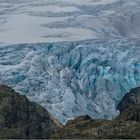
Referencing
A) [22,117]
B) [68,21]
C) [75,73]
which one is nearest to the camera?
[22,117]

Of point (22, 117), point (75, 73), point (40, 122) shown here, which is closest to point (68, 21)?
point (75, 73)

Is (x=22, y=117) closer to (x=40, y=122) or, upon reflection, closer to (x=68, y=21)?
(x=40, y=122)

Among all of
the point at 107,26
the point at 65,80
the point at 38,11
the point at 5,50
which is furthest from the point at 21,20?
the point at 65,80

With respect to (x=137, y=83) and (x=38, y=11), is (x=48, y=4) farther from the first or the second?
(x=137, y=83)

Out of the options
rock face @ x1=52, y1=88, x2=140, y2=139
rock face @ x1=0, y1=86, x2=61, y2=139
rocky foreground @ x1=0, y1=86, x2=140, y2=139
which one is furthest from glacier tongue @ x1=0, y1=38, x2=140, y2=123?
rock face @ x1=52, y1=88, x2=140, y2=139

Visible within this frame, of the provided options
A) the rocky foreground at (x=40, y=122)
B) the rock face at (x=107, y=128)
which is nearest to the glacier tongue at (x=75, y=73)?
the rocky foreground at (x=40, y=122)

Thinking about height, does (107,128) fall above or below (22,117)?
above
